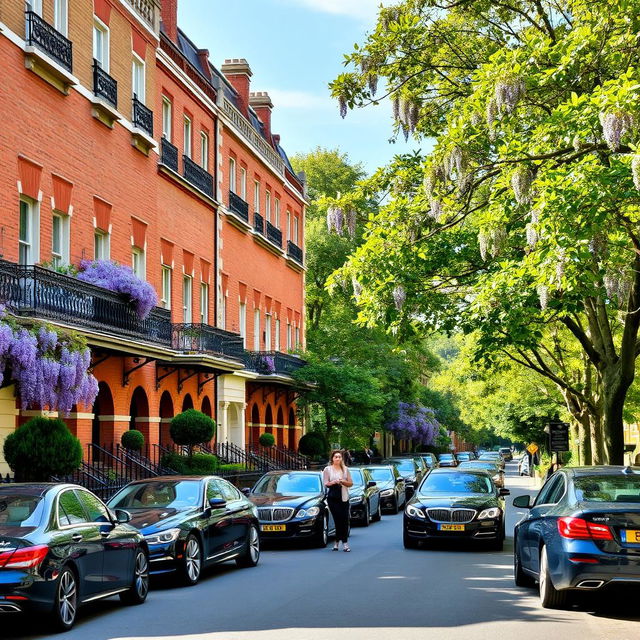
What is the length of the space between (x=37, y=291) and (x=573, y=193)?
10778mm

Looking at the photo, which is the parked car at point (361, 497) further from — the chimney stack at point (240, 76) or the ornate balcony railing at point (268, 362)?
the chimney stack at point (240, 76)

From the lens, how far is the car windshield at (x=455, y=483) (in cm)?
2177

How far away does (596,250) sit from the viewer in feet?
57.1

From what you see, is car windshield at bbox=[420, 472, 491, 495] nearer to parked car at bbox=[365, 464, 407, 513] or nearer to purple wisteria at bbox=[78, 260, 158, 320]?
purple wisteria at bbox=[78, 260, 158, 320]

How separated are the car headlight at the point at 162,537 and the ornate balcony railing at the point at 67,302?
7.48 meters

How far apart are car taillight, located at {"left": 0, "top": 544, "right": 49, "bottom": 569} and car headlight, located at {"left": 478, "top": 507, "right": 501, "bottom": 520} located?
1139 cm

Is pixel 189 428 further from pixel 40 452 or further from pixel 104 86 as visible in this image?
pixel 40 452

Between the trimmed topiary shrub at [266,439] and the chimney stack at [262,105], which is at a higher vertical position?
the chimney stack at [262,105]

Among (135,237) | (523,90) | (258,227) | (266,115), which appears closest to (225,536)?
(523,90)

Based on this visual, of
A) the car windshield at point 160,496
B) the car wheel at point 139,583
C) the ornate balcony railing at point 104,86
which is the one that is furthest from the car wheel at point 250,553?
the ornate balcony railing at point 104,86

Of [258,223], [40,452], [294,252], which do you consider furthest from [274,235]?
[40,452]

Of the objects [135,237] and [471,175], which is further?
[135,237]

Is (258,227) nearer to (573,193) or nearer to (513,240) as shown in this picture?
(513,240)

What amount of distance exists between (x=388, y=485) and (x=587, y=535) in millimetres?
23157
